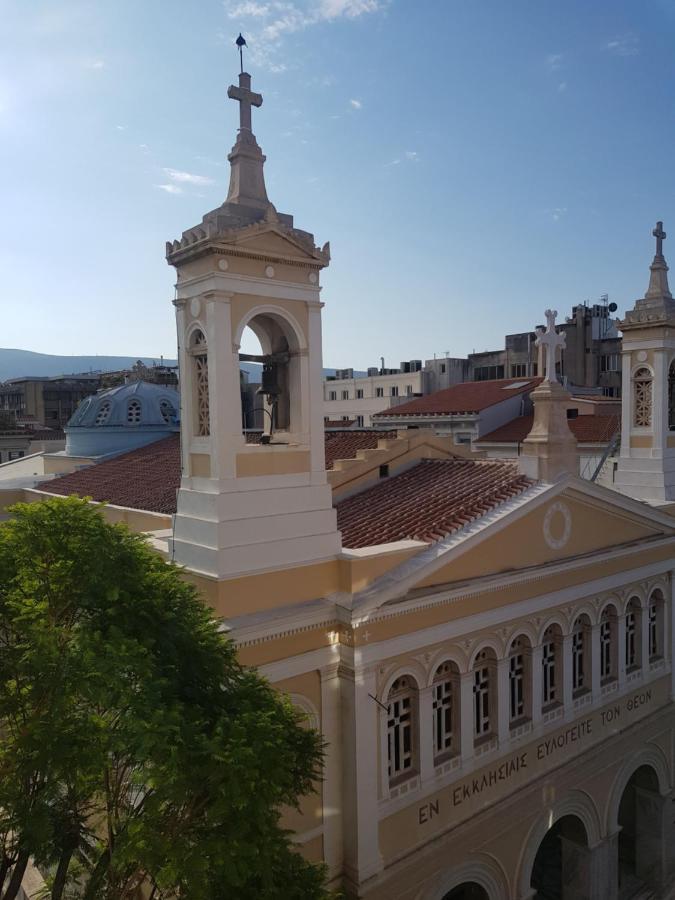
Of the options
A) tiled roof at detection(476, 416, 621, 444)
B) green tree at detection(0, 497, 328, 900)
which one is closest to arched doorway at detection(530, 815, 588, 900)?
green tree at detection(0, 497, 328, 900)

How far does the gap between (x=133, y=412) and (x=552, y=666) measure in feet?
60.0

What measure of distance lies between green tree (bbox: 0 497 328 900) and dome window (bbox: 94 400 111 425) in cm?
1933

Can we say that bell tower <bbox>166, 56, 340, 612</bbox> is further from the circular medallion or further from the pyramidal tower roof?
the pyramidal tower roof

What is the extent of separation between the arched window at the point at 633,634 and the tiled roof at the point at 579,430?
38.5 feet

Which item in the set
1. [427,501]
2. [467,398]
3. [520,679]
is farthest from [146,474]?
[467,398]

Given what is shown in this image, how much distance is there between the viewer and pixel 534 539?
12.9 meters

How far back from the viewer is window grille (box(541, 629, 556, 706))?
13781mm

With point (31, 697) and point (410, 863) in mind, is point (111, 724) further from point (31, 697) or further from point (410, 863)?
point (410, 863)

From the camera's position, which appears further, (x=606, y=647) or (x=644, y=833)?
(x=644, y=833)

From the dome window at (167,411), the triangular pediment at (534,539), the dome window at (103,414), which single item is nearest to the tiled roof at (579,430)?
the triangular pediment at (534,539)

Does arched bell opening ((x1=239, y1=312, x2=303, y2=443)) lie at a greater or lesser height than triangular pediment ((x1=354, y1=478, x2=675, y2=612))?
greater

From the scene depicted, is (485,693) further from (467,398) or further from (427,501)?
(467,398)

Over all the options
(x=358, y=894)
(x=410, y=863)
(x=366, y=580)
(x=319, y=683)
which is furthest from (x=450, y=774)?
(x=366, y=580)

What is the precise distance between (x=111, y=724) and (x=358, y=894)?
603 centimetres
